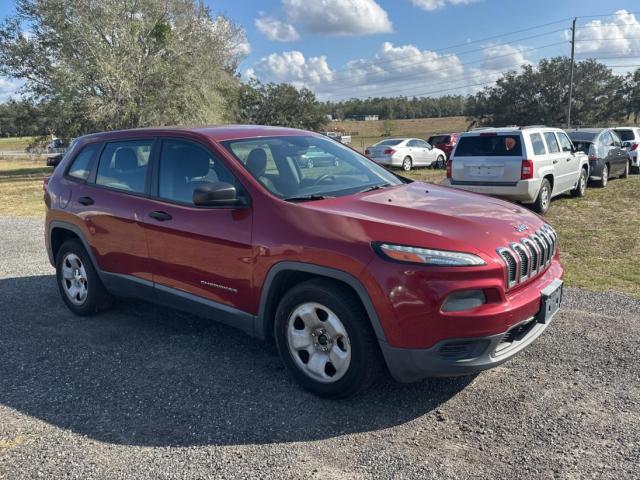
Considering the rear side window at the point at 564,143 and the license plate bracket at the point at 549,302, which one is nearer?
the license plate bracket at the point at 549,302

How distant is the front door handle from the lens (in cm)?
425

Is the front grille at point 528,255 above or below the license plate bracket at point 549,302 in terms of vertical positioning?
above

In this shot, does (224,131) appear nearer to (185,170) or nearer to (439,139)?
(185,170)

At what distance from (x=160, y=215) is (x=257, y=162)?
3.03 feet

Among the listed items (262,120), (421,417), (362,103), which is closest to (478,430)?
(421,417)

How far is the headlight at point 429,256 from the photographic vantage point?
307 centimetres

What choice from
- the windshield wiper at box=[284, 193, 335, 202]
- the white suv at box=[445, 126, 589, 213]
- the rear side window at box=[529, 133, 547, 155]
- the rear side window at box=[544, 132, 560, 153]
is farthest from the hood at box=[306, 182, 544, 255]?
the rear side window at box=[544, 132, 560, 153]

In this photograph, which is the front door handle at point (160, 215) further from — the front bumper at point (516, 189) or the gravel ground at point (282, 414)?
the front bumper at point (516, 189)

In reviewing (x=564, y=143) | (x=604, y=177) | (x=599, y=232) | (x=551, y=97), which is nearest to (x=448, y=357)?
(x=599, y=232)

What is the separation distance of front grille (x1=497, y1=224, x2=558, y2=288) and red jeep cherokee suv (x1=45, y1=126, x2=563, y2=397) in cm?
1

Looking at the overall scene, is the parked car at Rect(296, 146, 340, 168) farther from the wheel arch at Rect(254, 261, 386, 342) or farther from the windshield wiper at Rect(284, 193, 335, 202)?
the wheel arch at Rect(254, 261, 386, 342)

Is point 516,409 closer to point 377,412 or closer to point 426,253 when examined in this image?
point 377,412

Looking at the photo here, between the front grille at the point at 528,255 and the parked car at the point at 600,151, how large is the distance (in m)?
11.8

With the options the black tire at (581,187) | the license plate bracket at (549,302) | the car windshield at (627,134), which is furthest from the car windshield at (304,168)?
the car windshield at (627,134)
